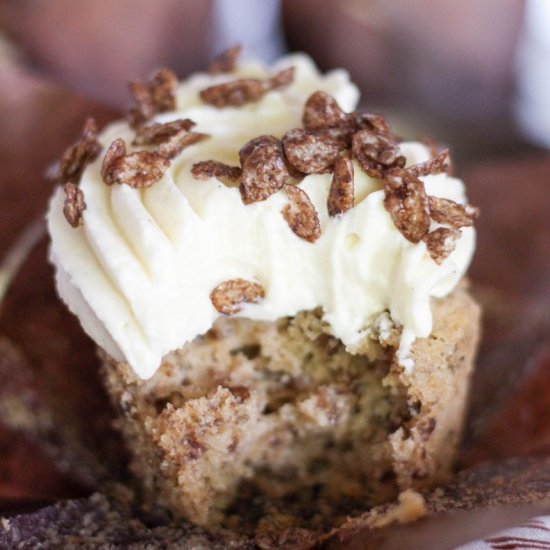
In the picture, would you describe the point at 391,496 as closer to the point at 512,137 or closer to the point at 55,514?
the point at 55,514

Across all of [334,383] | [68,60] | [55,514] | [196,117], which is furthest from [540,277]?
[68,60]

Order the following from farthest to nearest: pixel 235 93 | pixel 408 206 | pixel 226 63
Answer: pixel 226 63 < pixel 235 93 < pixel 408 206

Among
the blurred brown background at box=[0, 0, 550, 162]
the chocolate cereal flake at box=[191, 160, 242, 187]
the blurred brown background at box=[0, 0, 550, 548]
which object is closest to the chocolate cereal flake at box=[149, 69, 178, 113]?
the chocolate cereal flake at box=[191, 160, 242, 187]

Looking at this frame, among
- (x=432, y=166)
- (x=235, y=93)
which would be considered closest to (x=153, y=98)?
(x=235, y=93)

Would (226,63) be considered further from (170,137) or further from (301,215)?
(301,215)

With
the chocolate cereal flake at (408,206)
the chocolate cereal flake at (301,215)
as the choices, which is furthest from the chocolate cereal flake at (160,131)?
the chocolate cereal flake at (408,206)

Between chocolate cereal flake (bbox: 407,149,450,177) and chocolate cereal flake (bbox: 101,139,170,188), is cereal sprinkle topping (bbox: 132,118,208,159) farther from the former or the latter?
chocolate cereal flake (bbox: 407,149,450,177)
